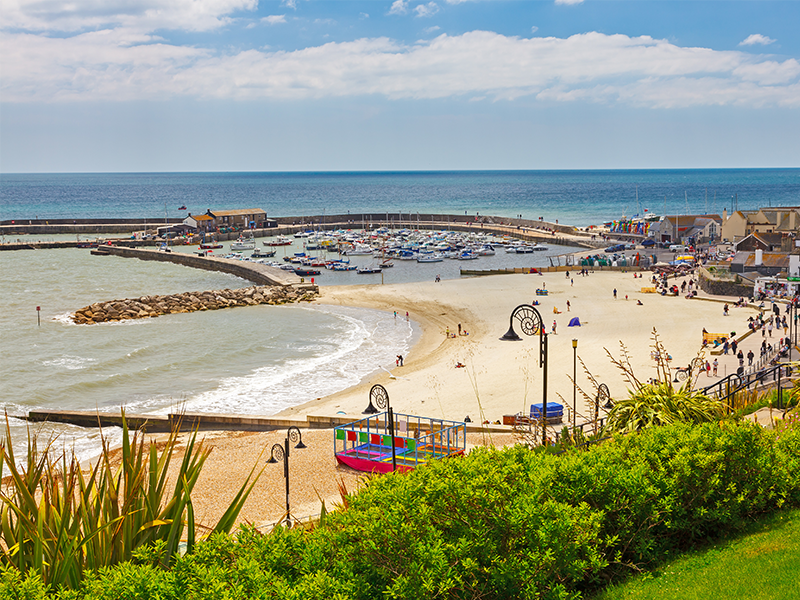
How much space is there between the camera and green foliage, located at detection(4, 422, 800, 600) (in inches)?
218

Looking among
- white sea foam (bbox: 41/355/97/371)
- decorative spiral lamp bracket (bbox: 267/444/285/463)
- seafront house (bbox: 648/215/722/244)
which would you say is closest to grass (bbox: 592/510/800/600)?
decorative spiral lamp bracket (bbox: 267/444/285/463)

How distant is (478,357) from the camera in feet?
114

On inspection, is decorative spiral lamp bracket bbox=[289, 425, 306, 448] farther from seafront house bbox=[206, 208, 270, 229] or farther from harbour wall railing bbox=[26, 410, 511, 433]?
seafront house bbox=[206, 208, 270, 229]

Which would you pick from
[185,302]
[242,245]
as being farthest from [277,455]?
[242,245]

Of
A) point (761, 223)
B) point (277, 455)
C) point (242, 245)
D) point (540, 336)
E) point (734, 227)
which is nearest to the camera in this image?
point (540, 336)

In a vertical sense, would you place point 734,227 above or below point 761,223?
below

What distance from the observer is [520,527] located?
6516 mm

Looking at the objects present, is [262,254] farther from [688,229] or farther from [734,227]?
[734,227]

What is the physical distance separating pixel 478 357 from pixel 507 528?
2831cm

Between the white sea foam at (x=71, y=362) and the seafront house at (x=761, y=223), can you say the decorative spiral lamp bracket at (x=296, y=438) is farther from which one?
the seafront house at (x=761, y=223)

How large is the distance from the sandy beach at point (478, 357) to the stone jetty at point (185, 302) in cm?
345

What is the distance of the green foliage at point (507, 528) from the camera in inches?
218

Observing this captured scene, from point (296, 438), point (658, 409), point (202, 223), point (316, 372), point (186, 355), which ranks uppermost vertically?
point (202, 223)

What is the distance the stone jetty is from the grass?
45.2 meters
